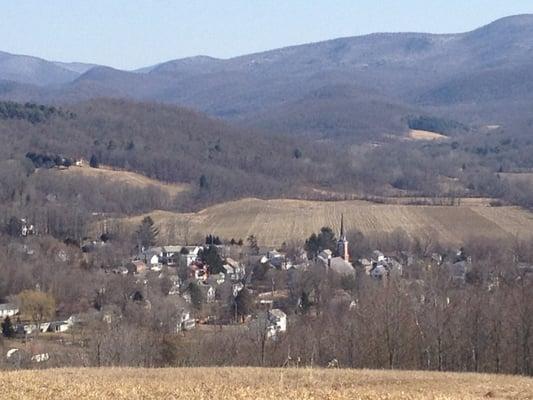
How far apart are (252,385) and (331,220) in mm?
49286

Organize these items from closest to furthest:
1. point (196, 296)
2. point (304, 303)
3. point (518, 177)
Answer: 1. point (304, 303)
2. point (196, 296)
3. point (518, 177)

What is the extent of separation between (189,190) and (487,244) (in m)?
29.8

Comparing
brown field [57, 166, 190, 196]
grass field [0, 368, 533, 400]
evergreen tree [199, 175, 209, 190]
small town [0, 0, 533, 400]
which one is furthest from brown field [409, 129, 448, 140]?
grass field [0, 368, 533, 400]

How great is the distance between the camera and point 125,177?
75.6m

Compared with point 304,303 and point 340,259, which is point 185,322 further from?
point 340,259

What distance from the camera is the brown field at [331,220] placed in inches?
2304

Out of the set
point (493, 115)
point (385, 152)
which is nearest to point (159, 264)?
point (385, 152)

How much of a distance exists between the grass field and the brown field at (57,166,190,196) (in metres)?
57.1

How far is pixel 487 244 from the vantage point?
173 ft

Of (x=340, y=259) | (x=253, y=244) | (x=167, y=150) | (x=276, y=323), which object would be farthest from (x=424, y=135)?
(x=276, y=323)

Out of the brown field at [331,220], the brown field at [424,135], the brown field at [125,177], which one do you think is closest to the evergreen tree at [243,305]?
the brown field at [331,220]

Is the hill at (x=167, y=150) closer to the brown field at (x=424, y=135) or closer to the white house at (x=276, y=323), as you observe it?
the brown field at (x=424, y=135)

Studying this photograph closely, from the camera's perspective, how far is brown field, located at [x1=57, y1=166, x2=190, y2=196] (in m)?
73.9

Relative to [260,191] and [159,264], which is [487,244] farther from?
[260,191]
